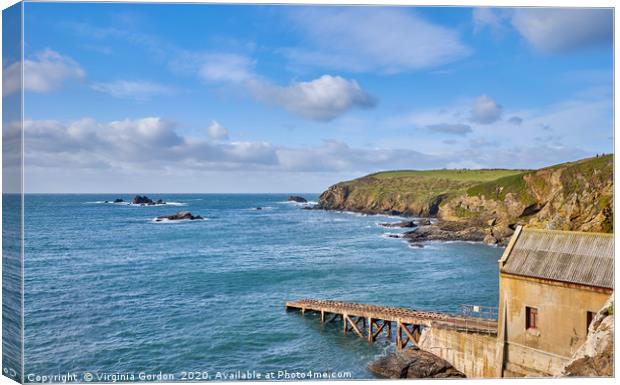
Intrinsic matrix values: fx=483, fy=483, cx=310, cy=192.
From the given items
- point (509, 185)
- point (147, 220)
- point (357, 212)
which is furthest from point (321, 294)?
point (357, 212)

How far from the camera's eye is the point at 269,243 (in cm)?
6319

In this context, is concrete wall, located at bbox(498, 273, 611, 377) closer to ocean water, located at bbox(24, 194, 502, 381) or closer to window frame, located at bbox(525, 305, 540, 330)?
window frame, located at bbox(525, 305, 540, 330)

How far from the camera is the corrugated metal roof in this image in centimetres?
1770

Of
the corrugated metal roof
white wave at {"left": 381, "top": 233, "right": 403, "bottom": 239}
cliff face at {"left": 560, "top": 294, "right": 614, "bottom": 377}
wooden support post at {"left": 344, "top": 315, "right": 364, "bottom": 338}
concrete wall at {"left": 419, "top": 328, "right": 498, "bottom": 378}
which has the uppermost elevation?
the corrugated metal roof

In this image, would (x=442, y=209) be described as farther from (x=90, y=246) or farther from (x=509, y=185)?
(x=90, y=246)

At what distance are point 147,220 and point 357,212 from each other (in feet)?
164

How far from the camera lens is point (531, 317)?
63.1 feet

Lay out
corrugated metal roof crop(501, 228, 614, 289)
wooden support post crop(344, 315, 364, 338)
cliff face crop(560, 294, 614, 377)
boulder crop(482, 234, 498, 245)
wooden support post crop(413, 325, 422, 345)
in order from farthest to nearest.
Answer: boulder crop(482, 234, 498, 245) → wooden support post crop(344, 315, 364, 338) → wooden support post crop(413, 325, 422, 345) → corrugated metal roof crop(501, 228, 614, 289) → cliff face crop(560, 294, 614, 377)

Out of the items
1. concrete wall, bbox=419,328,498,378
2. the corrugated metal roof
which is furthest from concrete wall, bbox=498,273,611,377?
concrete wall, bbox=419,328,498,378

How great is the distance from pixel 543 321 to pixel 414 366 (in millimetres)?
6727

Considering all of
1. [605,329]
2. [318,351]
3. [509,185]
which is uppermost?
[509,185]

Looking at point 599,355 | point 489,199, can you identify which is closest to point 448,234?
point 489,199

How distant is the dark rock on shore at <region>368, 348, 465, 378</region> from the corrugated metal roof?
237 inches

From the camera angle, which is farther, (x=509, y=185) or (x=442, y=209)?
(x=442, y=209)
